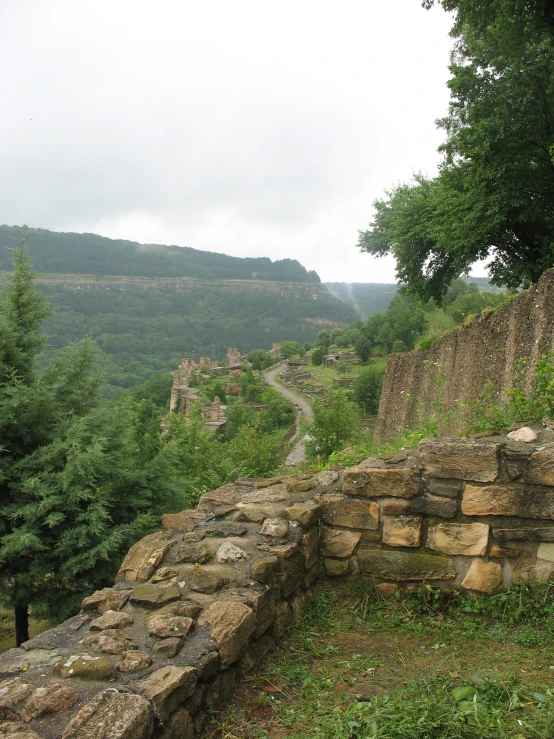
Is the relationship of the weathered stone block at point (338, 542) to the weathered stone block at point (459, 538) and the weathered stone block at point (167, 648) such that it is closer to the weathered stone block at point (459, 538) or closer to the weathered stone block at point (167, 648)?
the weathered stone block at point (459, 538)

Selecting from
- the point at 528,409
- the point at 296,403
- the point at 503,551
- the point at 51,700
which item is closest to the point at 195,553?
the point at 51,700

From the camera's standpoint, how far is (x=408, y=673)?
101 inches

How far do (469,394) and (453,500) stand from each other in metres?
7.54

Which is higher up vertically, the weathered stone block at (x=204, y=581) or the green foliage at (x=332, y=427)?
the weathered stone block at (x=204, y=581)

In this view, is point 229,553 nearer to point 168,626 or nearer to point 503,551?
point 168,626

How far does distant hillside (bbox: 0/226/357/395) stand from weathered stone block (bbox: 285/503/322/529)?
74678 millimetres

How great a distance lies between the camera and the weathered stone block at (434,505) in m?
3.33

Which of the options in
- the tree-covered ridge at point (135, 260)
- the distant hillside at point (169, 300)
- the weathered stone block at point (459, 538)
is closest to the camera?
the weathered stone block at point (459, 538)

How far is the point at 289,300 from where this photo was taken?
158 metres

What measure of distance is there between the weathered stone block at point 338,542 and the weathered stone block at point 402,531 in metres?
0.22

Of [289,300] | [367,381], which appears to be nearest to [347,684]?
[367,381]

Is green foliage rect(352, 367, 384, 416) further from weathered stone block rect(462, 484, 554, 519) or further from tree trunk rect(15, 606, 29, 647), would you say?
weathered stone block rect(462, 484, 554, 519)

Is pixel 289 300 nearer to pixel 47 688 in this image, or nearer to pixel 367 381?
pixel 367 381

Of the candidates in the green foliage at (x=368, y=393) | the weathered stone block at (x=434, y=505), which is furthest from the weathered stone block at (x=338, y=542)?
the green foliage at (x=368, y=393)
